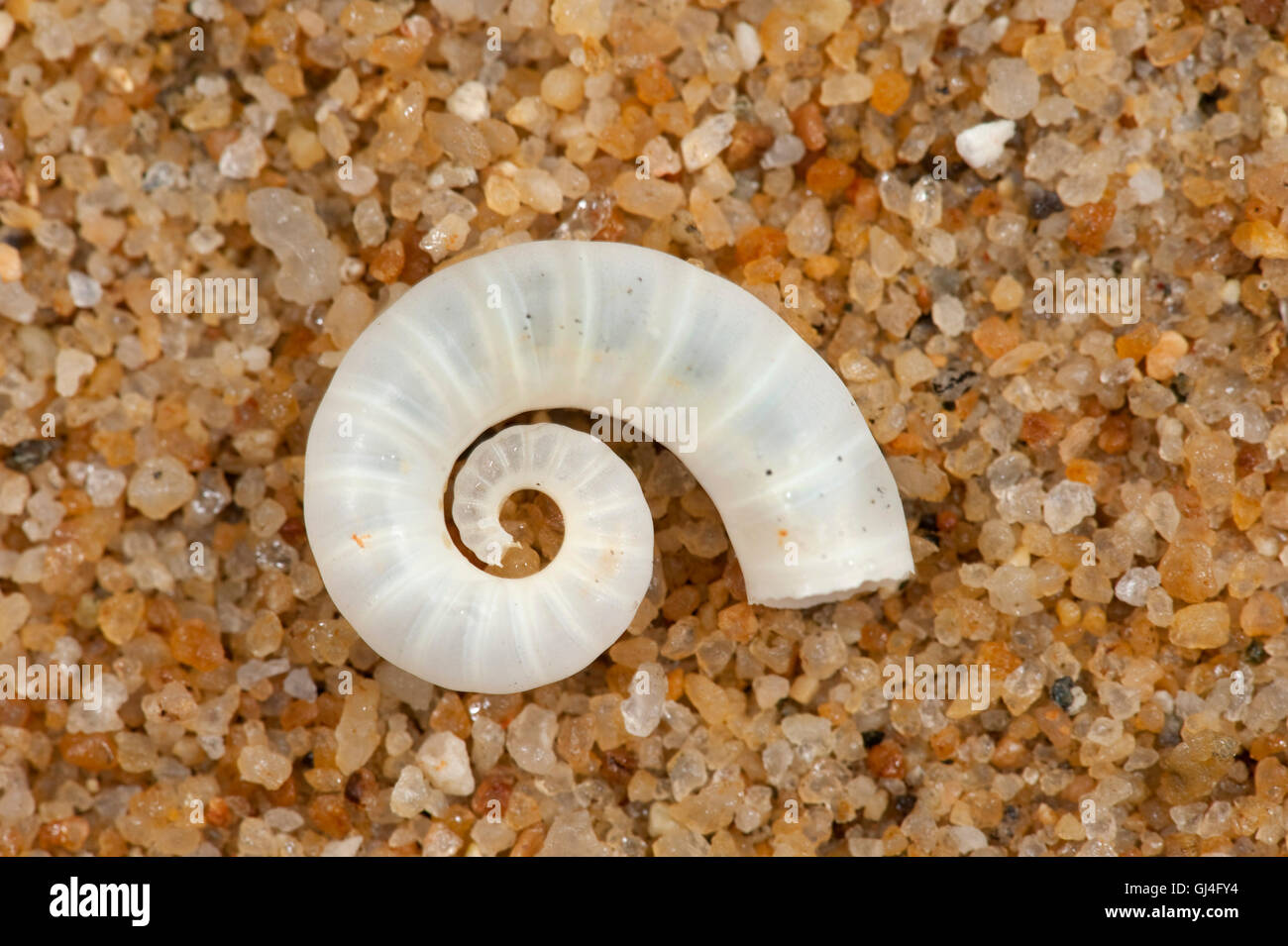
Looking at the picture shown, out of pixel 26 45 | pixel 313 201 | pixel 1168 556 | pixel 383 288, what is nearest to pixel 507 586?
pixel 383 288

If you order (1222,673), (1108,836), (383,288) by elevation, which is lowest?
(1108,836)

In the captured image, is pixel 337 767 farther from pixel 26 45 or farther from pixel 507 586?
pixel 26 45

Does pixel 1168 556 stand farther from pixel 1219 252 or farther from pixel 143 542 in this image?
pixel 143 542

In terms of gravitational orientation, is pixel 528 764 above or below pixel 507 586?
A: below

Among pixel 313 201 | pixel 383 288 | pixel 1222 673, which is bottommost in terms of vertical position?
pixel 1222 673

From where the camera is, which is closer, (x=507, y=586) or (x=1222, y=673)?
(x=507, y=586)

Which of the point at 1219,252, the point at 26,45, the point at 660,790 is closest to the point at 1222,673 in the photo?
the point at 1219,252
